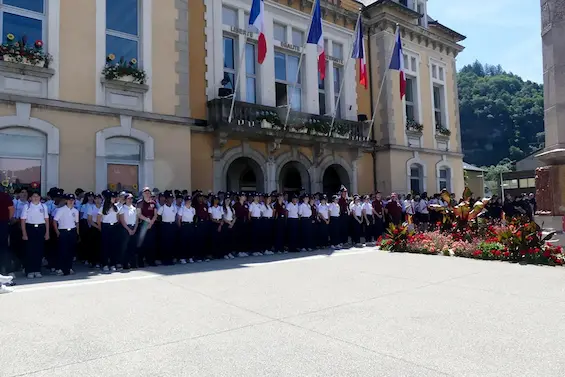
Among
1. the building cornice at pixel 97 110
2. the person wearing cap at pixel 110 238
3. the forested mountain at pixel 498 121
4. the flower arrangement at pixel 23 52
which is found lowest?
the person wearing cap at pixel 110 238

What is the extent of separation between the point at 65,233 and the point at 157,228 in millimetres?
2080

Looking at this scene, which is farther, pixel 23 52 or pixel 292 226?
pixel 292 226

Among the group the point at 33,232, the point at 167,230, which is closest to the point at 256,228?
the point at 167,230

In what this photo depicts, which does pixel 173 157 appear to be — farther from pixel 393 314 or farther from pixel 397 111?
pixel 397 111

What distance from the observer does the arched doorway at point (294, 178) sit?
57.6ft

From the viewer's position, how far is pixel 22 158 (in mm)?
10883

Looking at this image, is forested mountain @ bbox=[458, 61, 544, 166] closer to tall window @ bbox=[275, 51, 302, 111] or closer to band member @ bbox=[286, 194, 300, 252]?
tall window @ bbox=[275, 51, 302, 111]

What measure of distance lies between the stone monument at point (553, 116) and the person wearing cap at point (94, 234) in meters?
9.10

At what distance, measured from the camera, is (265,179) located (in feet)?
52.4

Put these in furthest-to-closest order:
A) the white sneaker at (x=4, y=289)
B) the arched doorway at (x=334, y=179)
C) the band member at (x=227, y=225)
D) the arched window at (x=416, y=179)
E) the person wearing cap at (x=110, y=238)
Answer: the arched window at (x=416, y=179)
the arched doorway at (x=334, y=179)
the band member at (x=227, y=225)
the person wearing cap at (x=110, y=238)
the white sneaker at (x=4, y=289)

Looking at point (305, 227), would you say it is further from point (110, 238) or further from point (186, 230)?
point (110, 238)

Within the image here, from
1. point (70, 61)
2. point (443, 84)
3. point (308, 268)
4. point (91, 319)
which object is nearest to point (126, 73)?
point (70, 61)

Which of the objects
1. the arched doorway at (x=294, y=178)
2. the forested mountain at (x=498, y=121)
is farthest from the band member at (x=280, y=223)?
the forested mountain at (x=498, y=121)

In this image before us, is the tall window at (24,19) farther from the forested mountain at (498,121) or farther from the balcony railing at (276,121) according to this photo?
the forested mountain at (498,121)
